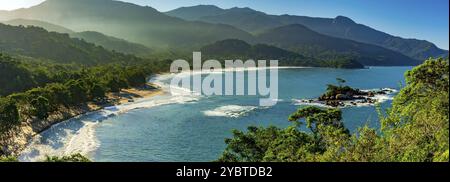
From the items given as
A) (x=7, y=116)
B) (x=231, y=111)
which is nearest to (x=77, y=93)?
(x=7, y=116)

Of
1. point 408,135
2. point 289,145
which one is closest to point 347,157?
point 408,135

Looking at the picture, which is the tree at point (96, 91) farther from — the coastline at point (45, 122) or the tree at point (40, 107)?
the tree at point (40, 107)

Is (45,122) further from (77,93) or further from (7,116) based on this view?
(77,93)
